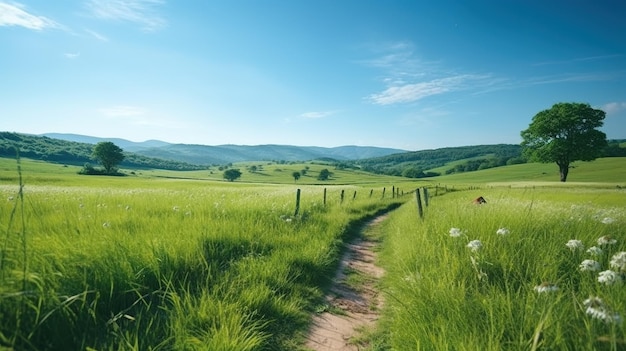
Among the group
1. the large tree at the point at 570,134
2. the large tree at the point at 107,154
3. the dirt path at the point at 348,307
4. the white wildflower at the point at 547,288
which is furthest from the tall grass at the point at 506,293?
the large tree at the point at 107,154

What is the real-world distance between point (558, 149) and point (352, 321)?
75.5m

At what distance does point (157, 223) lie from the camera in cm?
808

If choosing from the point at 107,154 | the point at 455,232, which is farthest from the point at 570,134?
the point at 107,154

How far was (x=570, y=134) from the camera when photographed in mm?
63312

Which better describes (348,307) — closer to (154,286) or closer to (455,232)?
(455,232)

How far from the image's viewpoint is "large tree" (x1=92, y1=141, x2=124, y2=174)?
4358 inches

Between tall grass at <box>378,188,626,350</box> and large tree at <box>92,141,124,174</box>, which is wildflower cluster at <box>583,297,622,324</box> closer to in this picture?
tall grass at <box>378,188,626,350</box>

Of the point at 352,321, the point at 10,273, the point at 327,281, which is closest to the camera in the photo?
the point at 10,273

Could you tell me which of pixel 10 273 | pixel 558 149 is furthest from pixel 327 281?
pixel 558 149

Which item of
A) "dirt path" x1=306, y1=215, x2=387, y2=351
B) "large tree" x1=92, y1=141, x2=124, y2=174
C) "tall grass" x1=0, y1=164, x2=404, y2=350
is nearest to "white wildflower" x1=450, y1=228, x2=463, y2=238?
"dirt path" x1=306, y1=215, x2=387, y2=351

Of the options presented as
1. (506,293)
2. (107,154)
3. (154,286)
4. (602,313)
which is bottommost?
(154,286)

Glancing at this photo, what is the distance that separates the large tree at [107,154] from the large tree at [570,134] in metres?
128

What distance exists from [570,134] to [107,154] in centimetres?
13635

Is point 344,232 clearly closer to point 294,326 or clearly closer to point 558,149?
point 294,326
